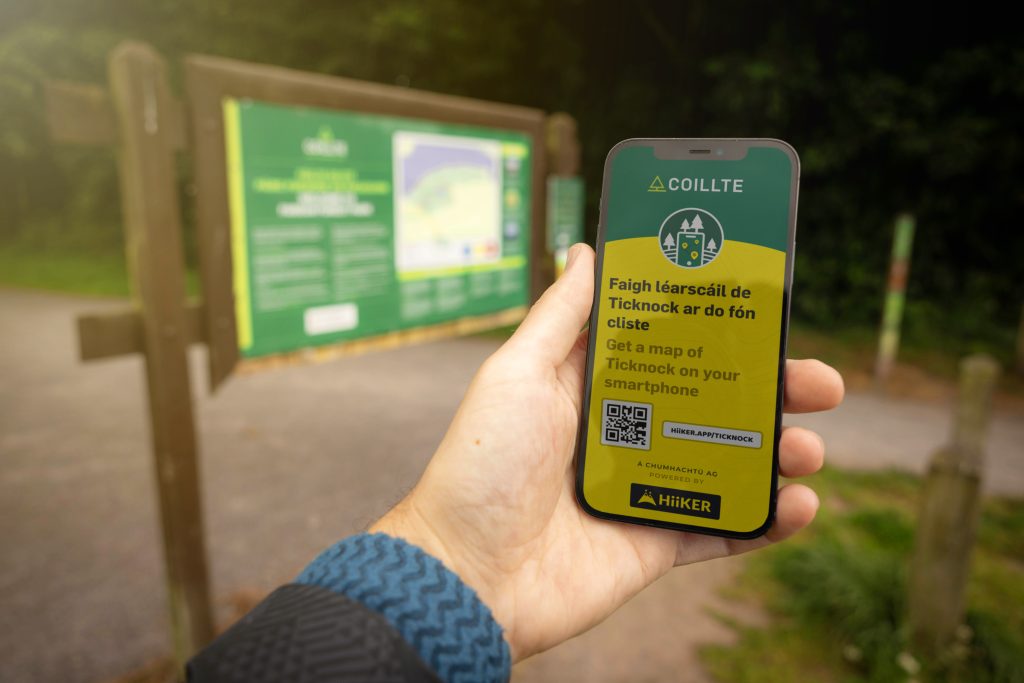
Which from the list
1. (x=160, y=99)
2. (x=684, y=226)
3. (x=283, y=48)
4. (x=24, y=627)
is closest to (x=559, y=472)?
(x=684, y=226)

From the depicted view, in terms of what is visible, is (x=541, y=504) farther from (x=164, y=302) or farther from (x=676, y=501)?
(x=164, y=302)

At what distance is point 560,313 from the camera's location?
61.2 inches

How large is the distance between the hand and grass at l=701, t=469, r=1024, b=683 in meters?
2.08

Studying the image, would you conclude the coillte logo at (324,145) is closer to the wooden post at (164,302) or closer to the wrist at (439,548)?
the wooden post at (164,302)

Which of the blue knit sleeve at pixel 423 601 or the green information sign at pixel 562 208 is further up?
the green information sign at pixel 562 208

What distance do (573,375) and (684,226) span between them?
→ 40 centimetres

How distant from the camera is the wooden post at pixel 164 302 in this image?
2480mm

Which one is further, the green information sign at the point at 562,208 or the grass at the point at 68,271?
the grass at the point at 68,271

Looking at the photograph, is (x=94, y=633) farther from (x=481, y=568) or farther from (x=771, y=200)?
(x=771, y=200)

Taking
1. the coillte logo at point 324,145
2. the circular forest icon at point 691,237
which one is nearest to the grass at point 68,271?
the coillte logo at point 324,145

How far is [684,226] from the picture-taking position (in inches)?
59.9

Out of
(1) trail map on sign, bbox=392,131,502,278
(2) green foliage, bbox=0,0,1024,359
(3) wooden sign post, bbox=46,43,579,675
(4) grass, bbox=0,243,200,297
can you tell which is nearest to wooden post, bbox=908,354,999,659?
(1) trail map on sign, bbox=392,131,502,278

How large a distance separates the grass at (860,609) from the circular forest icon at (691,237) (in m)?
2.45

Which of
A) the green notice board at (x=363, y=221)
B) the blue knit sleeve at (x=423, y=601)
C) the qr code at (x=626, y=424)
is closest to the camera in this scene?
the blue knit sleeve at (x=423, y=601)
